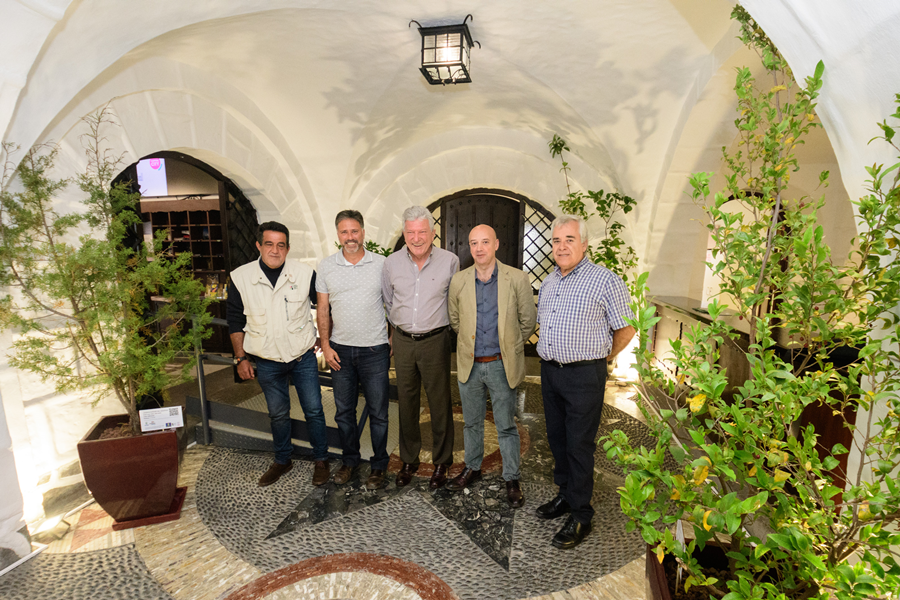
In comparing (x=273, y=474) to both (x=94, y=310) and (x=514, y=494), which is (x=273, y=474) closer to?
(x=94, y=310)

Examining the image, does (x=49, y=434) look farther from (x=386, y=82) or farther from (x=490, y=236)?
(x=386, y=82)

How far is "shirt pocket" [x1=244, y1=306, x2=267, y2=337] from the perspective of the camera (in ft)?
9.26

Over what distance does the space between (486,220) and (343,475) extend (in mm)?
3985

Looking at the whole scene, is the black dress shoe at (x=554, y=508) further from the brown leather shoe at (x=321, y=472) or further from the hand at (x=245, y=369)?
the hand at (x=245, y=369)

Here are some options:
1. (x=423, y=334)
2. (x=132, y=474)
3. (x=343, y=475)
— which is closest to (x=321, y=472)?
(x=343, y=475)

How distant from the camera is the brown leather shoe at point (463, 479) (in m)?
2.84

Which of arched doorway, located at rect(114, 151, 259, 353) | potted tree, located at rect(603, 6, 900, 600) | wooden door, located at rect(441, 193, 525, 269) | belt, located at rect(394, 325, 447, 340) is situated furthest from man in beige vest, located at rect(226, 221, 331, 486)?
wooden door, located at rect(441, 193, 525, 269)

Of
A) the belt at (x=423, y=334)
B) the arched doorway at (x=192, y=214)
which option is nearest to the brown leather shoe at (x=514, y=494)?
the belt at (x=423, y=334)

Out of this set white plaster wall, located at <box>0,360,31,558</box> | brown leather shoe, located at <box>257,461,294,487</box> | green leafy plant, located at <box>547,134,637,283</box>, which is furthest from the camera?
green leafy plant, located at <box>547,134,637,283</box>

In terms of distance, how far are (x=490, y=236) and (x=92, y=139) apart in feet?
7.82

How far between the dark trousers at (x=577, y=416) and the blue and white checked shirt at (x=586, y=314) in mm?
91

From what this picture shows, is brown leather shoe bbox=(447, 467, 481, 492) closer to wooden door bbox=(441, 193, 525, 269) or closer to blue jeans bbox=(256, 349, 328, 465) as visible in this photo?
blue jeans bbox=(256, 349, 328, 465)

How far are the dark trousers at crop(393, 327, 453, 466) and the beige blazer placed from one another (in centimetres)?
15

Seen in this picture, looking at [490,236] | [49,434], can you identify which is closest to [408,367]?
[490,236]
